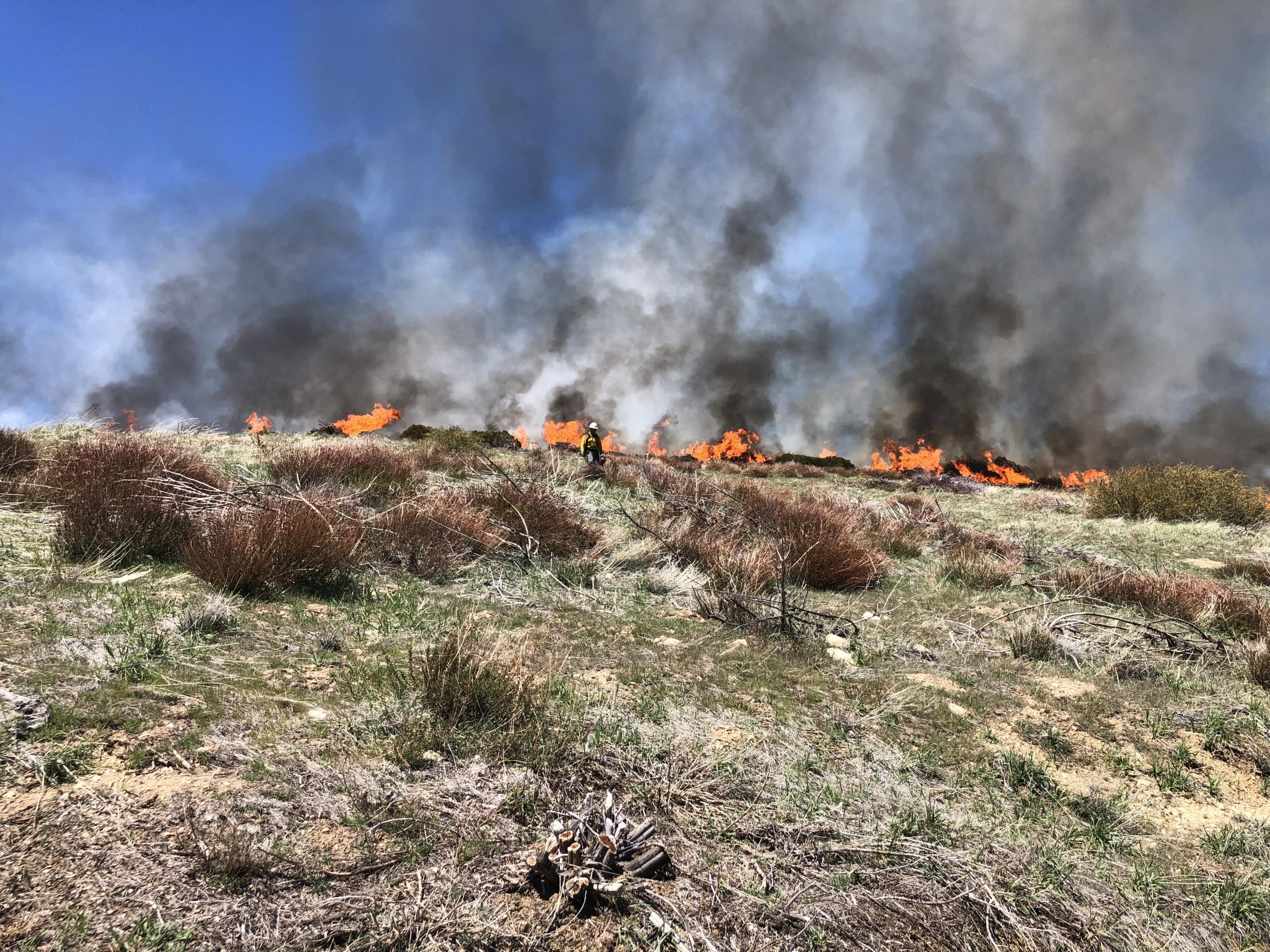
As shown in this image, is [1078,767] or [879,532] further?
[879,532]

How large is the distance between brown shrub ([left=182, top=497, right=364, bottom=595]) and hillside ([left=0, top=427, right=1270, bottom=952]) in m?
0.02

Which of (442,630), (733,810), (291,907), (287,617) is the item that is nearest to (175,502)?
(287,617)

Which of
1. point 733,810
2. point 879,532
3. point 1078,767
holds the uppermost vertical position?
point 879,532

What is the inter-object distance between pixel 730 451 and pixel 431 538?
41.3m

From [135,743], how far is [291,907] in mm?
995

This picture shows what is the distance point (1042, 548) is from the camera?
31.2 ft

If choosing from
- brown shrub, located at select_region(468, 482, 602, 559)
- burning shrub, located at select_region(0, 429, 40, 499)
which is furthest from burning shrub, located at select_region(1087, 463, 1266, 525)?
burning shrub, located at select_region(0, 429, 40, 499)

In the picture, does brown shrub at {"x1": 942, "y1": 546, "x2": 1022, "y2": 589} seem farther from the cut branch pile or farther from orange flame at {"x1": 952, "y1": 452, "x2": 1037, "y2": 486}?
orange flame at {"x1": 952, "y1": 452, "x2": 1037, "y2": 486}

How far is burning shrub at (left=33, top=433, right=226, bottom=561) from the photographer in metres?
4.03

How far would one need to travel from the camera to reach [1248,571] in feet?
27.3

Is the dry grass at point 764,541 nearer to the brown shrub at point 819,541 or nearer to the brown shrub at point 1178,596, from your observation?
the brown shrub at point 819,541

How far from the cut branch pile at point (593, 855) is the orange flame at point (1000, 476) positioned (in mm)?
37840

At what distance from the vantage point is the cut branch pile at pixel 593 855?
165 centimetres

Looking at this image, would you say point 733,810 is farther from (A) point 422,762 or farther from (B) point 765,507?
(B) point 765,507
